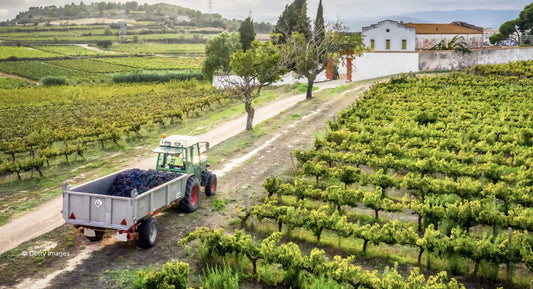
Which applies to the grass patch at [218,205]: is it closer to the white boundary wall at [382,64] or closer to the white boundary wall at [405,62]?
the white boundary wall at [405,62]

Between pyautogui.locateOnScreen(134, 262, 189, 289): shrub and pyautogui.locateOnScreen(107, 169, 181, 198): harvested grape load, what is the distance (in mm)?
5082

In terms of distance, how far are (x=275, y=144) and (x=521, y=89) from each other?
28.1 meters

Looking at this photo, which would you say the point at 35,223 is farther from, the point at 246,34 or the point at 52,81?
the point at 52,81

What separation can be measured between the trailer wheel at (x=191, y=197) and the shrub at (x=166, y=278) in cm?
591

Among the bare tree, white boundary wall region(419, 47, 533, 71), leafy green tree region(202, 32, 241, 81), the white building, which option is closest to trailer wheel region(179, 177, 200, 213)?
the bare tree

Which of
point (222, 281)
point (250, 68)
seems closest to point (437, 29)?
point (250, 68)

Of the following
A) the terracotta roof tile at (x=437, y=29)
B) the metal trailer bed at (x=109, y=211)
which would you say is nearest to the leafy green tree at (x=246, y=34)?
the terracotta roof tile at (x=437, y=29)

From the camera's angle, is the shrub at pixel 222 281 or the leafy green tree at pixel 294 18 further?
the leafy green tree at pixel 294 18

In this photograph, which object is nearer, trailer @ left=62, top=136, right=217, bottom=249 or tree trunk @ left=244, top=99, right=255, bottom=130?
trailer @ left=62, top=136, right=217, bottom=249

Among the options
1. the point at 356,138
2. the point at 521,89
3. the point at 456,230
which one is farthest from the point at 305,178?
the point at 521,89

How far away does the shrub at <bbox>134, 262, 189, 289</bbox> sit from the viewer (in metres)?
11.5

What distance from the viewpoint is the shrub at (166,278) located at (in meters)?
11.5

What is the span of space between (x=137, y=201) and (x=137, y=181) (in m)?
2.93

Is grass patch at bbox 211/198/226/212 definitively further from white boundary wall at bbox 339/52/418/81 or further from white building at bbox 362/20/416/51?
white building at bbox 362/20/416/51
